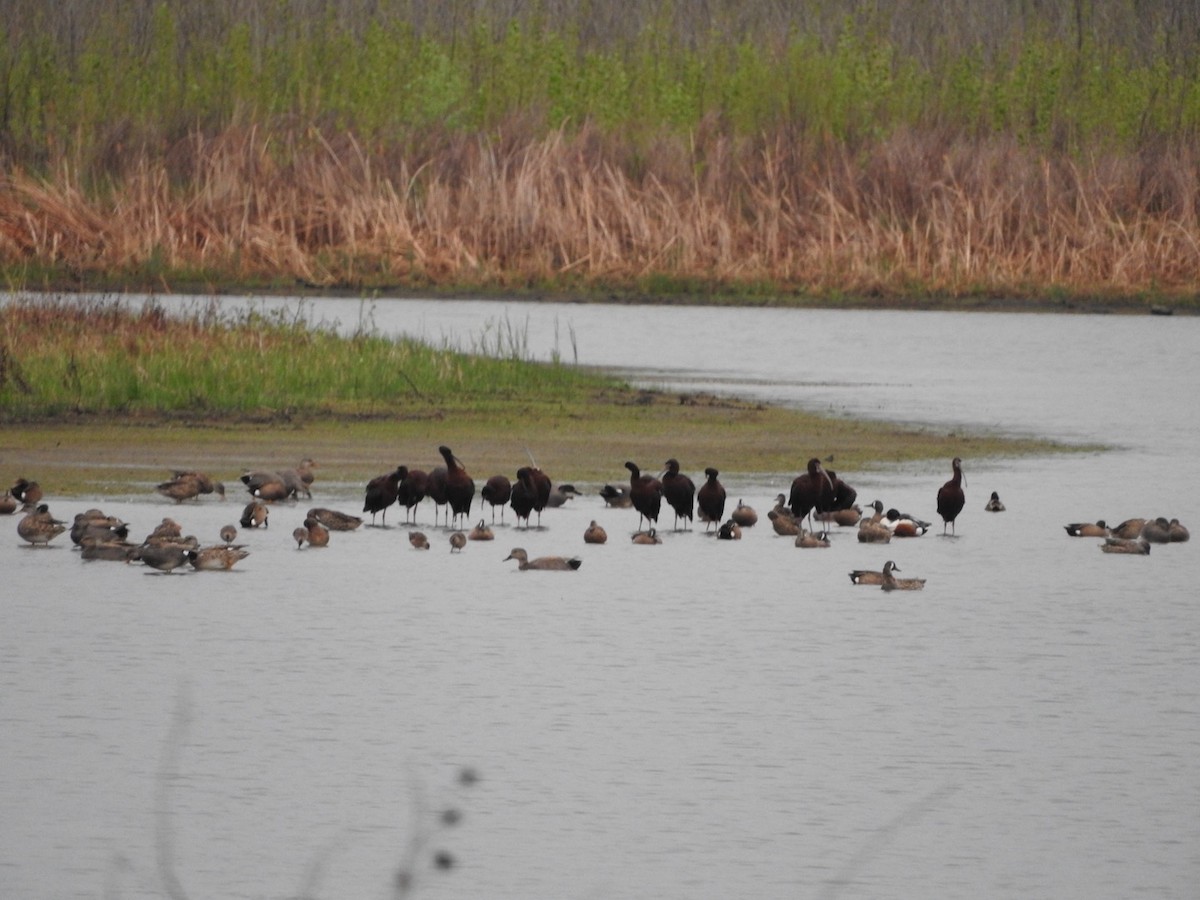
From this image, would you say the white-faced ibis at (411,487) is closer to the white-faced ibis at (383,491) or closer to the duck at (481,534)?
the white-faced ibis at (383,491)

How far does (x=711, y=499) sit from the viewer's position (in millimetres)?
13391

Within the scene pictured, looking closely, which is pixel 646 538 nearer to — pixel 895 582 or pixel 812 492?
pixel 812 492

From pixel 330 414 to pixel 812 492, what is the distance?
21.9 feet

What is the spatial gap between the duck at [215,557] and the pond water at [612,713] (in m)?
0.07

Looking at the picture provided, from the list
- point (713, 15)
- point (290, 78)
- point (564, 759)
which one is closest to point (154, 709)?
point (564, 759)

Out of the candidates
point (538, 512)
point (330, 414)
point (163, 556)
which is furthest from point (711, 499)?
point (330, 414)

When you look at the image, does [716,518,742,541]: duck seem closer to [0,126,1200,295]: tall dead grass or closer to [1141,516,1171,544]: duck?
[1141,516,1171,544]: duck

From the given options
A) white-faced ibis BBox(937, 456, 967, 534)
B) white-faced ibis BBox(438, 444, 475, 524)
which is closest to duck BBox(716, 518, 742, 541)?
white-faced ibis BBox(937, 456, 967, 534)

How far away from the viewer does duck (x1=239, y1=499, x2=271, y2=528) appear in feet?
43.2

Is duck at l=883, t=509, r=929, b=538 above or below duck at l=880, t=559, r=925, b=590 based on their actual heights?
above

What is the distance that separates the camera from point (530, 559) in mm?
12508

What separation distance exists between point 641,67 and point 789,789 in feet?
120

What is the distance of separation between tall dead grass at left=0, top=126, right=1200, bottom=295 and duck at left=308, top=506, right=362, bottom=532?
20.3m

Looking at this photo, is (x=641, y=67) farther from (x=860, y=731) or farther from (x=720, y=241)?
(x=860, y=731)
